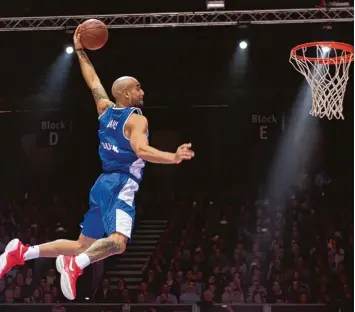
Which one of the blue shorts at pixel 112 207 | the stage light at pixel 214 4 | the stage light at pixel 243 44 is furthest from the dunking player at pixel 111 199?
the stage light at pixel 243 44

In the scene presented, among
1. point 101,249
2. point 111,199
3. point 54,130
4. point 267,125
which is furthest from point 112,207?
point 54,130

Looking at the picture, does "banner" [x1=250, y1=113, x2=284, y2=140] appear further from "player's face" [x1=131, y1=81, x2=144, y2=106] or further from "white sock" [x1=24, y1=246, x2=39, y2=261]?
"white sock" [x1=24, y1=246, x2=39, y2=261]

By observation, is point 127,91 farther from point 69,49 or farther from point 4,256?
point 69,49

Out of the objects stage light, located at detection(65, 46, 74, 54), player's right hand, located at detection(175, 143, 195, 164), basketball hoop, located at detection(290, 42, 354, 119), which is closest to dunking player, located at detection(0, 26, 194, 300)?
player's right hand, located at detection(175, 143, 195, 164)

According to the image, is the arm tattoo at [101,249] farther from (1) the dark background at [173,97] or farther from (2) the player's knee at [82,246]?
(1) the dark background at [173,97]

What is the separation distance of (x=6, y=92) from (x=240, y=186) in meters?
5.53

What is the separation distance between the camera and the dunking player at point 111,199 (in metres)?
6.06

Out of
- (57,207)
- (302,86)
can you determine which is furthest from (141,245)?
(302,86)

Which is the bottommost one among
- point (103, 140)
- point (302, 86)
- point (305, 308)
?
point (305, 308)

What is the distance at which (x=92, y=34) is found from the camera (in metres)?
6.93

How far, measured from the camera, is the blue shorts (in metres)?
6.21

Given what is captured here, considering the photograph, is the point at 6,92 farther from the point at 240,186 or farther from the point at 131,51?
the point at 240,186

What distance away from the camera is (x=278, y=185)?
56.7 feet

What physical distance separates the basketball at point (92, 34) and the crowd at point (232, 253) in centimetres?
517
